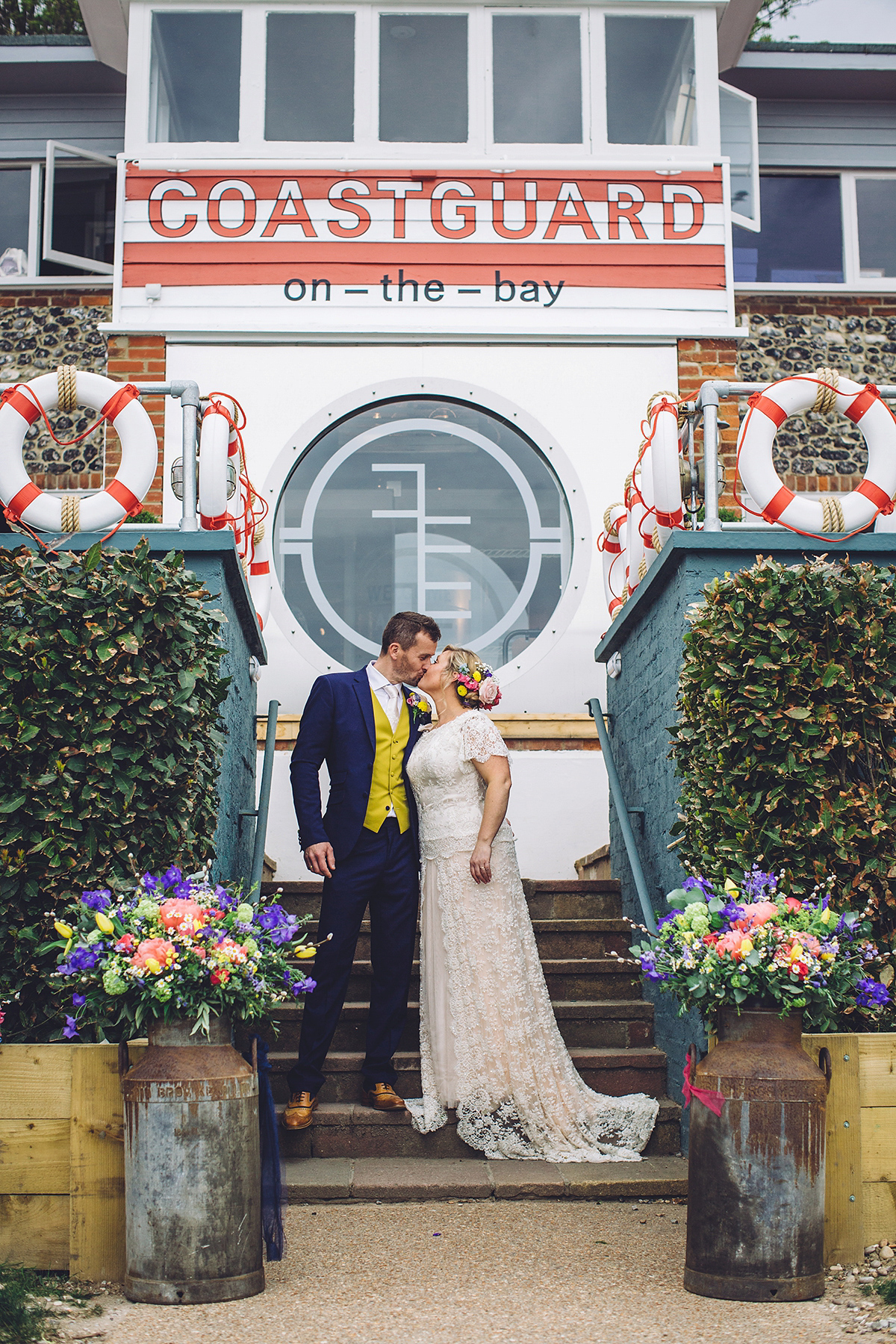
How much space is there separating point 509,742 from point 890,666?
3.60 metres

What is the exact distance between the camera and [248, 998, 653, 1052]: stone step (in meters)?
4.80

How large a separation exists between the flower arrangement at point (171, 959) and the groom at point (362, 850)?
105cm

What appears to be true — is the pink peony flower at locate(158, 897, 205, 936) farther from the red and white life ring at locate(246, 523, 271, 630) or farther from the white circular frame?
the white circular frame

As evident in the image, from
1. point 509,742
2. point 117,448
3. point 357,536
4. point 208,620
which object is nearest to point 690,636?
point 208,620

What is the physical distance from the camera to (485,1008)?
14.3ft

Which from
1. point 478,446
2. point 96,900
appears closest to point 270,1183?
point 96,900

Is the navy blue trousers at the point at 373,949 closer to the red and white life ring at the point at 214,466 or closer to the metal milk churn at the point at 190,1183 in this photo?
the metal milk churn at the point at 190,1183

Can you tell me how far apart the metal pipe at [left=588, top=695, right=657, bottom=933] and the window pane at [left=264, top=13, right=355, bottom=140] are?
450 centimetres

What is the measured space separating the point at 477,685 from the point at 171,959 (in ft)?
6.08

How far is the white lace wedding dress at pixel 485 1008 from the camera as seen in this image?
4.27 m

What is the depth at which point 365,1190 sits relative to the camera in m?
3.90

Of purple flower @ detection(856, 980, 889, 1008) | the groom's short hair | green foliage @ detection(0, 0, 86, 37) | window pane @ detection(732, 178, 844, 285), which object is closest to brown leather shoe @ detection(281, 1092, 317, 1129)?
the groom's short hair

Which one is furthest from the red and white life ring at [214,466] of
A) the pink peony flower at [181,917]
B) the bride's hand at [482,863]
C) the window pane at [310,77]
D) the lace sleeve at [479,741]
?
the window pane at [310,77]

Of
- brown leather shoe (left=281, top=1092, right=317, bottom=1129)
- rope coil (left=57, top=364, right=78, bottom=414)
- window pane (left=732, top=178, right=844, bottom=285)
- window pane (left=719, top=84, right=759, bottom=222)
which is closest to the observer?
brown leather shoe (left=281, top=1092, right=317, bottom=1129)
